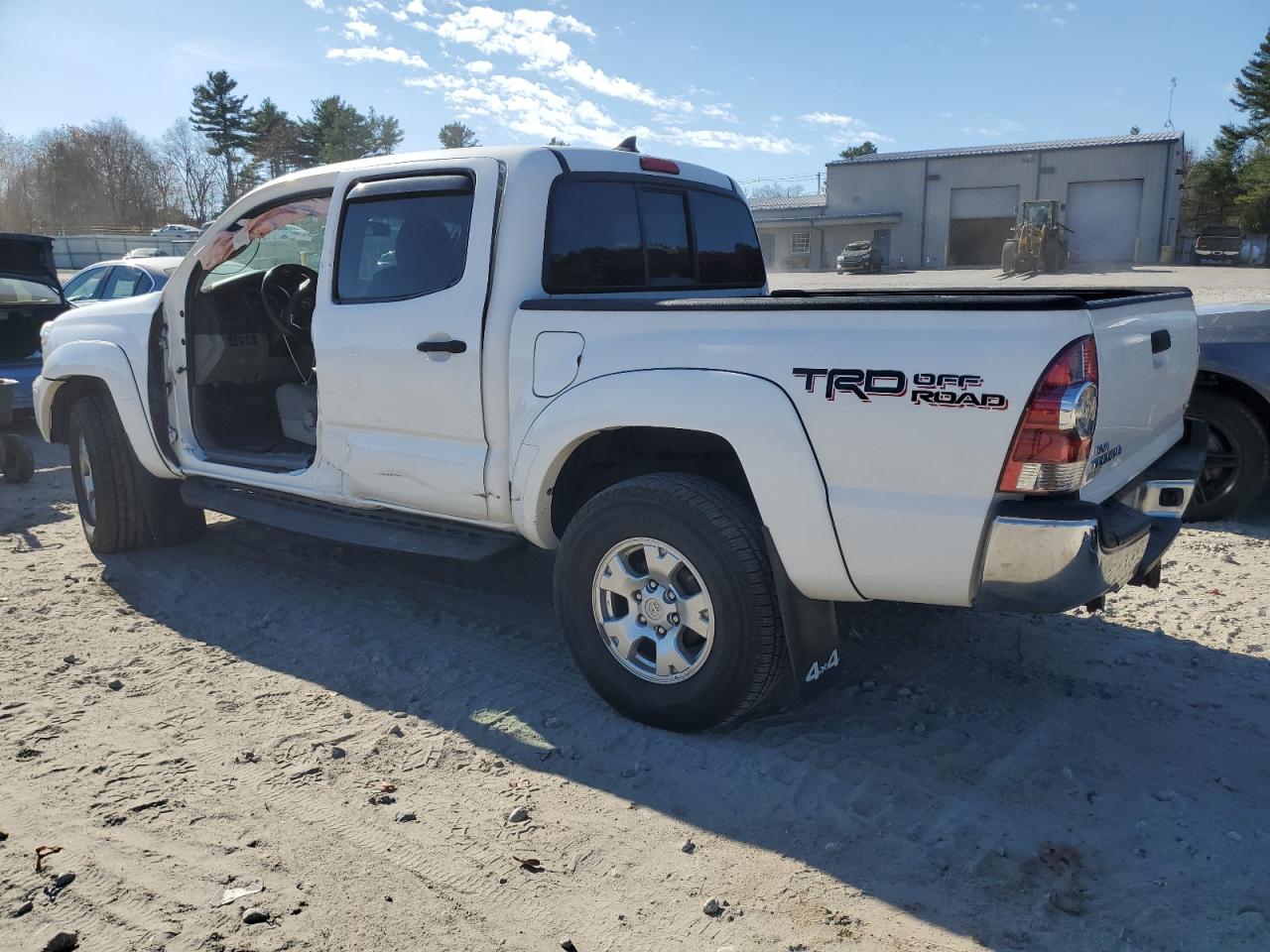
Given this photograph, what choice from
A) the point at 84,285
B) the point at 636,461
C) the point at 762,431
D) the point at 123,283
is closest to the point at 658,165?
the point at 636,461

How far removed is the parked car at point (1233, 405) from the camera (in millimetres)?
6016

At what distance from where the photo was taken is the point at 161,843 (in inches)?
117

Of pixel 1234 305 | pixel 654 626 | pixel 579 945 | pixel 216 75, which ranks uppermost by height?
pixel 216 75

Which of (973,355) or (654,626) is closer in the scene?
(973,355)

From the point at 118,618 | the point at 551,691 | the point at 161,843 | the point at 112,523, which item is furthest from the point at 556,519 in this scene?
the point at 112,523

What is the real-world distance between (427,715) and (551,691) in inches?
19.5

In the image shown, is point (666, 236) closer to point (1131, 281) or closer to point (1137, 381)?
point (1137, 381)

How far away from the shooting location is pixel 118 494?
5.83 m

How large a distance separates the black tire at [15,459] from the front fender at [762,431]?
264 inches

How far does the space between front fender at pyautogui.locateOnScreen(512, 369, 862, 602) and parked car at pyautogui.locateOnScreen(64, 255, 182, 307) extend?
358 inches

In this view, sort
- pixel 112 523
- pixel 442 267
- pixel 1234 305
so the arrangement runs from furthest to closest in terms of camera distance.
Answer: pixel 1234 305 → pixel 112 523 → pixel 442 267

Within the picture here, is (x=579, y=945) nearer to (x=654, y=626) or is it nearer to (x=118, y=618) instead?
(x=654, y=626)

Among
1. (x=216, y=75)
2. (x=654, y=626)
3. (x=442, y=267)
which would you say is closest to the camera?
(x=654, y=626)

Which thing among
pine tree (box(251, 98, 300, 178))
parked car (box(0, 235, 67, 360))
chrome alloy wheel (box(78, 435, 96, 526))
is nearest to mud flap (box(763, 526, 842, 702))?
chrome alloy wheel (box(78, 435, 96, 526))
